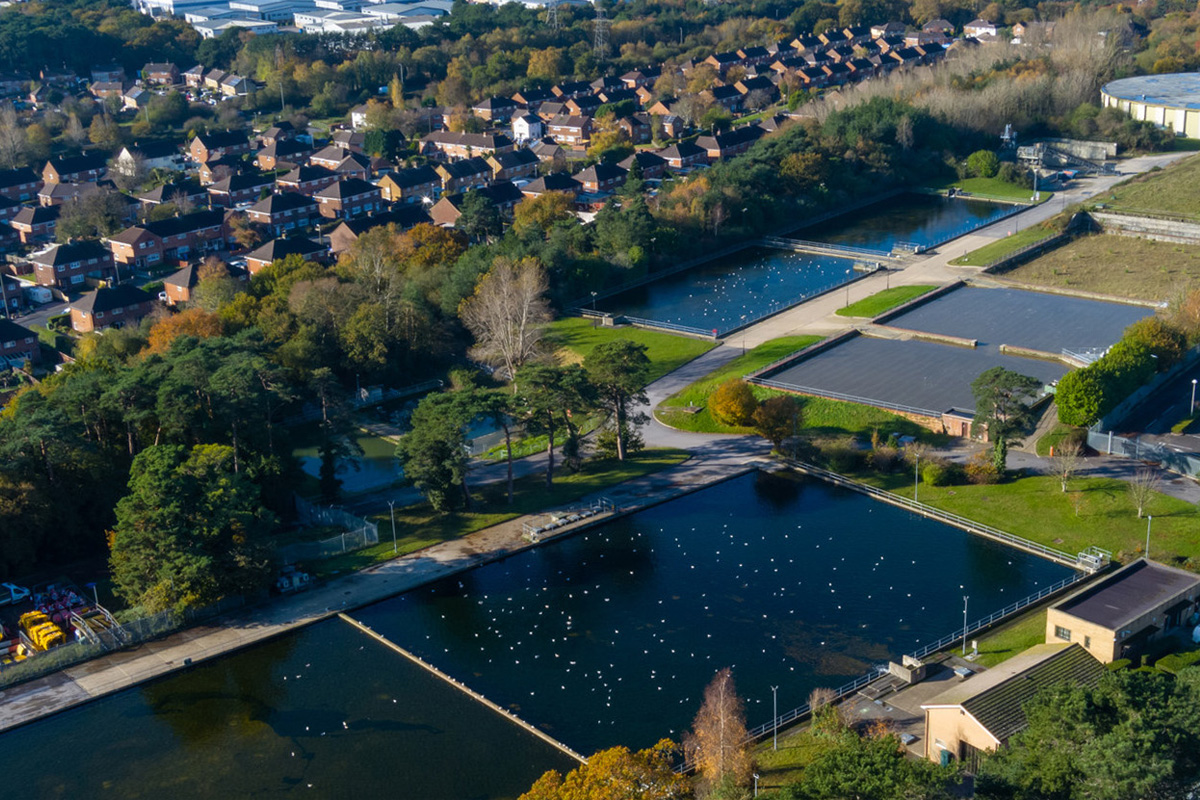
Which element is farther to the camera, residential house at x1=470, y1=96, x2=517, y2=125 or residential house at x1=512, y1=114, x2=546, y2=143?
residential house at x1=470, y1=96, x2=517, y2=125

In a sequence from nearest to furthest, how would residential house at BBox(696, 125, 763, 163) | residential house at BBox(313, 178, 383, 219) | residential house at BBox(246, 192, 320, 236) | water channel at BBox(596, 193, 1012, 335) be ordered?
1. water channel at BBox(596, 193, 1012, 335)
2. residential house at BBox(246, 192, 320, 236)
3. residential house at BBox(313, 178, 383, 219)
4. residential house at BBox(696, 125, 763, 163)

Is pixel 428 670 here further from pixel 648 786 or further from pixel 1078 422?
pixel 1078 422

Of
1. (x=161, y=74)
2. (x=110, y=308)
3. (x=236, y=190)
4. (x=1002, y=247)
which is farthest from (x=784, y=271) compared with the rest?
(x=161, y=74)

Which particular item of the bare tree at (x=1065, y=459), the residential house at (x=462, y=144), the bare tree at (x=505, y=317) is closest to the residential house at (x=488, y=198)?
the residential house at (x=462, y=144)

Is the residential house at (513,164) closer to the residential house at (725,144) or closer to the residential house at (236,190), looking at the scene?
the residential house at (725,144)

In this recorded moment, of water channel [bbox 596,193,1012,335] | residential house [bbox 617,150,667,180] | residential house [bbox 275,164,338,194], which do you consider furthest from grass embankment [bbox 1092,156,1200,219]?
residential house [bbox 275,164,338,194]

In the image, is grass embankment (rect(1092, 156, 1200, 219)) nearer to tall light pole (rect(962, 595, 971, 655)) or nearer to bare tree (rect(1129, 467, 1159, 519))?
bare tree (rect(1129, 467, 1159, 519))

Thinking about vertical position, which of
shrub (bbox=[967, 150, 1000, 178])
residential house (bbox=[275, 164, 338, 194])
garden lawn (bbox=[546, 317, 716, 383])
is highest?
residential house (bbox=[275, 164, 338, 194])
